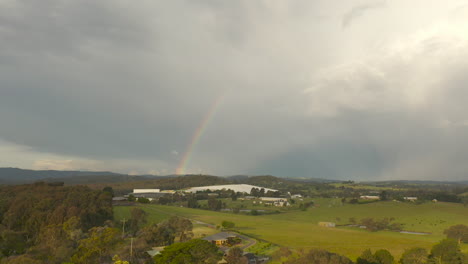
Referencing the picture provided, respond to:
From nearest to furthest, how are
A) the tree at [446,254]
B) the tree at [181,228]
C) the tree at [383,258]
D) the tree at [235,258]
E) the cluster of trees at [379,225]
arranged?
the tree at [383,258] < the tree at [235,258] < the tree at [446,254] < the tree at [181,228] < the cluster of trees at [379,225]

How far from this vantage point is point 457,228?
93125 mm

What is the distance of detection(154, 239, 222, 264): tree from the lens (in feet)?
161

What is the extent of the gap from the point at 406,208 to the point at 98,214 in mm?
144185

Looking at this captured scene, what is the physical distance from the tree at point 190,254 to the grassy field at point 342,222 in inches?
1213

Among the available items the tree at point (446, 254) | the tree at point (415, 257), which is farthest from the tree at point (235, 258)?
the tree at point (446, 254)

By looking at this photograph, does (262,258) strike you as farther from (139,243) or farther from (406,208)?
(406,208)

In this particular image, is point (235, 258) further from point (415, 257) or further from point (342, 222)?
point (342, 222)

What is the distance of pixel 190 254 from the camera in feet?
166

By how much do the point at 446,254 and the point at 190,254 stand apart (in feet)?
156

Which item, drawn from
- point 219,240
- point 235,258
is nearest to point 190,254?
point 235,258

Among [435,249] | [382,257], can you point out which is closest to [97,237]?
[382,257]

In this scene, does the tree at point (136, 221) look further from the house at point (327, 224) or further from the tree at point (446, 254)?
the tree at point (446, 254)

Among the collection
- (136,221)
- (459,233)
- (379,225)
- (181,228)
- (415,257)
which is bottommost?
(379,225)

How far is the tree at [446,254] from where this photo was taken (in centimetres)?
5622
